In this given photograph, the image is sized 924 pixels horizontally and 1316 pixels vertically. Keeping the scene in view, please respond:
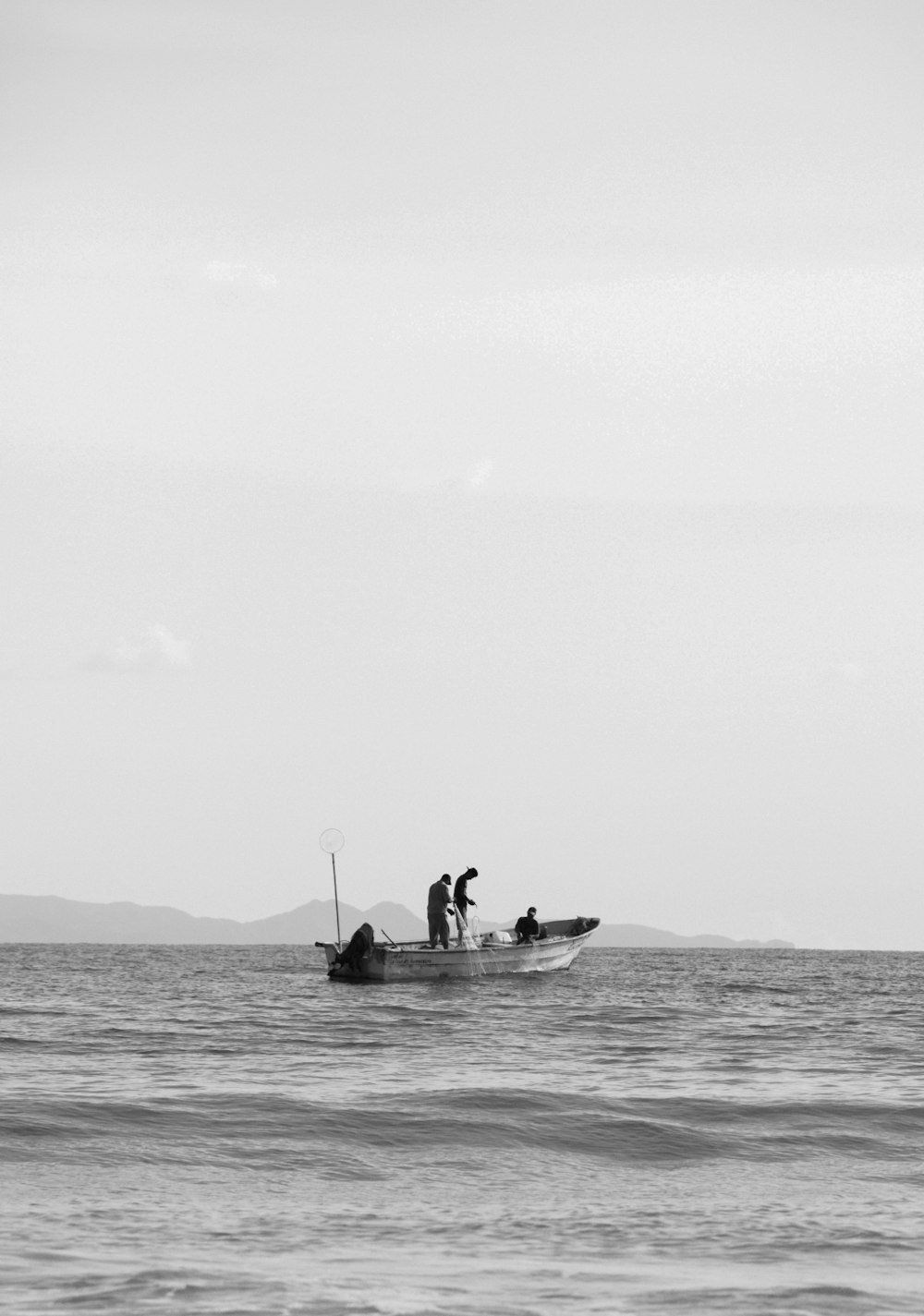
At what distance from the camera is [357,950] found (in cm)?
3644

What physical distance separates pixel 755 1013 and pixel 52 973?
28.9m

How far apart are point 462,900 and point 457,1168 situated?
22.9 meters

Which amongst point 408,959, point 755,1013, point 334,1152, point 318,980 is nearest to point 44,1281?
point 334,1152

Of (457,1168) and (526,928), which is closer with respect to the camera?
(457,1168)

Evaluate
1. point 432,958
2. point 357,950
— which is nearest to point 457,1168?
point 432,958

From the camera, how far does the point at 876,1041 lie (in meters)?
23.7

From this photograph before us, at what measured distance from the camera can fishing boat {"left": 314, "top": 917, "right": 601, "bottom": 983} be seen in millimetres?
35344

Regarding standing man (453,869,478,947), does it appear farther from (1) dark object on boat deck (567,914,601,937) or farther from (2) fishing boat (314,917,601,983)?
(1) dark object on boat deck (567,914,601,937)

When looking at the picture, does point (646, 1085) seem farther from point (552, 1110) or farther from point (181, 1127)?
point (181, 1127)

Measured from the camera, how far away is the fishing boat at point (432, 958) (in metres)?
35.3

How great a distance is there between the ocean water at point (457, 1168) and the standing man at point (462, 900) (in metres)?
9.35

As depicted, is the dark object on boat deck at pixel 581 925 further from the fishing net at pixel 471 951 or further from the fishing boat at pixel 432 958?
the fishing net at pixel 471 951

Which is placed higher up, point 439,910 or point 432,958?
point 439,910

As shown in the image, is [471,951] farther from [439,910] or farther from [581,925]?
[581,925]
